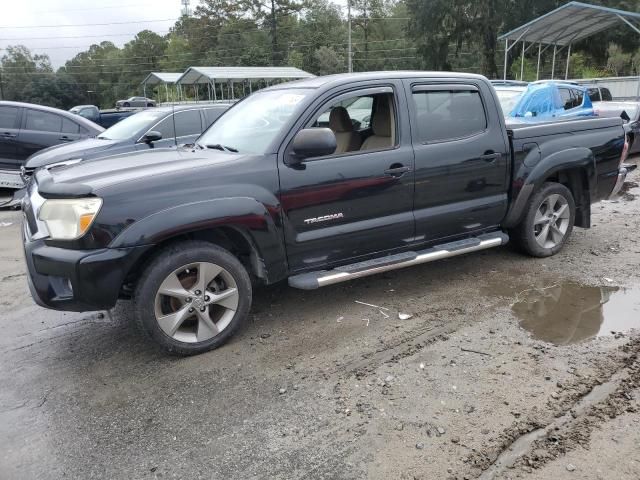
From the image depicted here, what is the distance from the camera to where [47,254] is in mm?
3314

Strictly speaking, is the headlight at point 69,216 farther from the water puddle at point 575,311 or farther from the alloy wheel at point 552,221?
the alloy wheel at point 552,221

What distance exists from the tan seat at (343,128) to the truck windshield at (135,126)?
15.4 ft

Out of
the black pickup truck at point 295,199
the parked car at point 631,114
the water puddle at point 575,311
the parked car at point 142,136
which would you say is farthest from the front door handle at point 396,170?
the parked car at point 631,114

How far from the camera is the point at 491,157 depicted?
4688 millimetres

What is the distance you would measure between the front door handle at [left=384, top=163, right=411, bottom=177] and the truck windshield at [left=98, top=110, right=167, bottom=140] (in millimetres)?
5450

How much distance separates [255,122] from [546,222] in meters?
3.15

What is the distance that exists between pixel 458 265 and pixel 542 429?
8.99ft

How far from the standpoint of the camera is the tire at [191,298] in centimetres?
341

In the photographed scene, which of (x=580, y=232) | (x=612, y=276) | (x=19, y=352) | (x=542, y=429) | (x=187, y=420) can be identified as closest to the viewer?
(x=542, y=429)

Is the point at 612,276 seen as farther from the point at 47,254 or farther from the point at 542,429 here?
the point at 47,254

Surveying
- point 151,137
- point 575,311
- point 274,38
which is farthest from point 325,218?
point 274,38

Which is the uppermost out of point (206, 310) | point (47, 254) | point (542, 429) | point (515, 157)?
point (515, 157)

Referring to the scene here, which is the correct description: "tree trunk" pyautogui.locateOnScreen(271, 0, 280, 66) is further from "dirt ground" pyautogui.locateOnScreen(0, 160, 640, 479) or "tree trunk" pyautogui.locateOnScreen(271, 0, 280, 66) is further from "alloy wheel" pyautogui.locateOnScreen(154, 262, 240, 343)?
"alloy wheel" pyautogui.locateOnScreen(154, 262, 240, 343)

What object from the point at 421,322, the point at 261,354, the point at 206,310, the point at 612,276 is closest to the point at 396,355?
the point at 421,322
